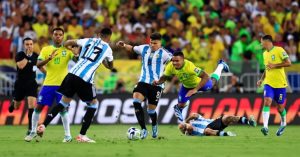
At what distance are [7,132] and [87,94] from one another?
6065 millimetres

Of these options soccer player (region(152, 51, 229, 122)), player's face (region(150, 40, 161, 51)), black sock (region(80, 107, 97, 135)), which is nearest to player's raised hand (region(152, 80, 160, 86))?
soccer player (region(152, 51, 229, 122))

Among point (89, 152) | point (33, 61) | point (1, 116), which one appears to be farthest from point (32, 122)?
point (1, 116)

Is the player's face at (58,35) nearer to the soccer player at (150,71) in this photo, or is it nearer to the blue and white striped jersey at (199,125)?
the soccer player at (150,71)

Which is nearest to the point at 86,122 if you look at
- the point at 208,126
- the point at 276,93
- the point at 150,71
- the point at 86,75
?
the point at 86,75

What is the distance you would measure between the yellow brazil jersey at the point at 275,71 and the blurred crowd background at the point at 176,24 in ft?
21.8

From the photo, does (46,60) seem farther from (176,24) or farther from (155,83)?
(176,24)

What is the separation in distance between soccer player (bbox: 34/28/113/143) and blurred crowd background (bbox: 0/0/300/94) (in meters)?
11.3

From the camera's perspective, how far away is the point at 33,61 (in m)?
23.4

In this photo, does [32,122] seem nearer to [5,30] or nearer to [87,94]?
[87,94]

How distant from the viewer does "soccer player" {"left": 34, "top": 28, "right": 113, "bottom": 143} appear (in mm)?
19875

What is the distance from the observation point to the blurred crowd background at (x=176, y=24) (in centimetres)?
3247

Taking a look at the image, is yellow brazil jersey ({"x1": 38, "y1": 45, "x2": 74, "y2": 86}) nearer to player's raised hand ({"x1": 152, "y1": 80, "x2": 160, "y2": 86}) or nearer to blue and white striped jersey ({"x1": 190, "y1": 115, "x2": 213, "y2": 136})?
player's raised hand ({"x1": 152, "y1": 80, "x2": 160, "y2": 86})

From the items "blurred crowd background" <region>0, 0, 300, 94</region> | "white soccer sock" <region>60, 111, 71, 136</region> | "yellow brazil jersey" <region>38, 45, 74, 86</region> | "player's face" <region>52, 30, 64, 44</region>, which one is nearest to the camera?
"white soccer sock" <region>60, 111, 71, 136</region>

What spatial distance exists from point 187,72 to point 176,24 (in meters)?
12.0
